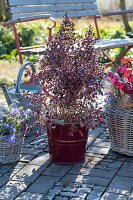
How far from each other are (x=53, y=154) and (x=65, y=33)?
38.7 inches

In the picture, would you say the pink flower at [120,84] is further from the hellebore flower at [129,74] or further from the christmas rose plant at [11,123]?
the christmas rose plant at [11,123]

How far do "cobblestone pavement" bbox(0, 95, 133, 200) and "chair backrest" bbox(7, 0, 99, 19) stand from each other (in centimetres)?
245

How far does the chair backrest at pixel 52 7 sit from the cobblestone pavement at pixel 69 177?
96.3 inches

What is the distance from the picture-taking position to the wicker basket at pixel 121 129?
2.80m

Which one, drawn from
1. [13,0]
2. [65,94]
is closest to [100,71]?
[65,94]

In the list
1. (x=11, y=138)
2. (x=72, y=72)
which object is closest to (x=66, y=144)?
(x=11, y=138)

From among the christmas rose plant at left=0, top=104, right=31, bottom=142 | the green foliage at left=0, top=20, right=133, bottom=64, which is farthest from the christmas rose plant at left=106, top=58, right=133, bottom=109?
the green foliage at left=0, top=20, right=133, bottom=64

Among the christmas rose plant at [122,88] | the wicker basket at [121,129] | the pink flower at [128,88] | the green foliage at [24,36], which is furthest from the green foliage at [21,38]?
the pink flower at [128,88]

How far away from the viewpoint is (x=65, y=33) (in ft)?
8.80

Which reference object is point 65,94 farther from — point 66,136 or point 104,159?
point 104,159

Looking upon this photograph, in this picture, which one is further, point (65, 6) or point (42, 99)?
point (65, 6)

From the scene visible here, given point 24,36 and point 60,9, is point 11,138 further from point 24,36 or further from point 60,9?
point 24,36

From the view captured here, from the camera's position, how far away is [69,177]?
262 centimetres

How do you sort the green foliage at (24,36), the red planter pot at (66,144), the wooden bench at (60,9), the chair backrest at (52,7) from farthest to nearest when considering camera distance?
the green foliage at (24,36) < the chair backrest at (52,7) < the wooden bench at (60,9) < the red planter pot at (66,144)
